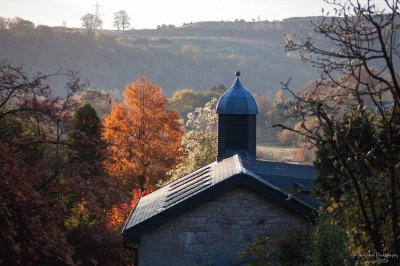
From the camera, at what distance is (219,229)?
624 inches

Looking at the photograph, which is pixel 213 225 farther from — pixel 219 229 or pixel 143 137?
pixel 143 137

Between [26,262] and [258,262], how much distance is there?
213 inches

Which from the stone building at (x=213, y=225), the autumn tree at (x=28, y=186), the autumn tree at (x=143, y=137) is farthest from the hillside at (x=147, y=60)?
the autumn tree at (x=28, y=186)

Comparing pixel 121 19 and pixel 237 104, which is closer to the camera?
pixel 237 104

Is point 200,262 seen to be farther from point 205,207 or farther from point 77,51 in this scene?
point 77,51

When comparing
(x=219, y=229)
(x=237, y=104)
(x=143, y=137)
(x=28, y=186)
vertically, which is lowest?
(x=143, y=137)

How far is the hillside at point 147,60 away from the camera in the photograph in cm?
10548

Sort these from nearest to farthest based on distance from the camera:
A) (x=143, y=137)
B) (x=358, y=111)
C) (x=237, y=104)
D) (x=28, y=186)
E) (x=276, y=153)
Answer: (x=358, y=111), (x=28, y=186), (x=237, y=104), (x=143, y=137), (x=276, y=153)

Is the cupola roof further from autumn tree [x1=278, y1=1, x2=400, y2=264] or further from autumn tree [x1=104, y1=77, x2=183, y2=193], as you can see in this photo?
autumn tree [x1=104, y1=77, x2=183, y2=193]

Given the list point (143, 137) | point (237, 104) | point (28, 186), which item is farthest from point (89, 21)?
point (28, 186)

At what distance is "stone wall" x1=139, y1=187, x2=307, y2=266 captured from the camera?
52.0ft

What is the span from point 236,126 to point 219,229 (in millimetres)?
6409

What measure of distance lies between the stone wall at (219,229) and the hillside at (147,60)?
84345 millimetres

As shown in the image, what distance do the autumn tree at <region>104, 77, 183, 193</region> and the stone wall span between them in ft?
68.8
